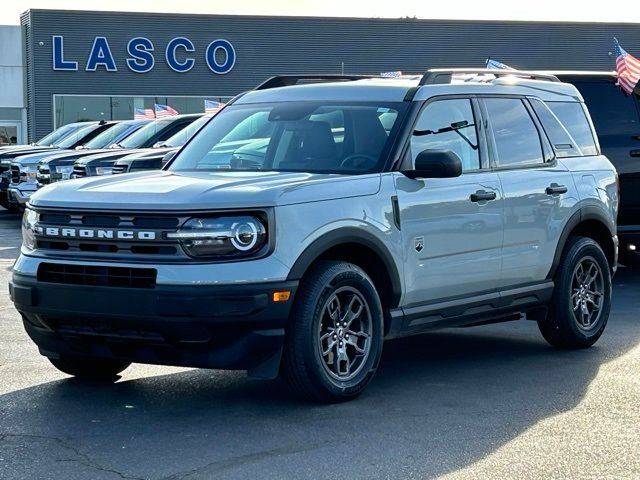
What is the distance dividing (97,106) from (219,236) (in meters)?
42.4

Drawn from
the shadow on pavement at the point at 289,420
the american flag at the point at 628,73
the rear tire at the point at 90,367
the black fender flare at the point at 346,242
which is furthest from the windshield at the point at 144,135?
the black fender flare at the point at 346,242

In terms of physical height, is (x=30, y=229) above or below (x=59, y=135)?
above

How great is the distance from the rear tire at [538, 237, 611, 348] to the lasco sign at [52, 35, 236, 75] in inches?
1594

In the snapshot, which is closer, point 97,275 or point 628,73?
point 97,275

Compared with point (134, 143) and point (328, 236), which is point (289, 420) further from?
point (134, 143)

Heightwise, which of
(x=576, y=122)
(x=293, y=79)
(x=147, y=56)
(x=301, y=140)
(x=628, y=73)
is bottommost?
(x=301, y=140)

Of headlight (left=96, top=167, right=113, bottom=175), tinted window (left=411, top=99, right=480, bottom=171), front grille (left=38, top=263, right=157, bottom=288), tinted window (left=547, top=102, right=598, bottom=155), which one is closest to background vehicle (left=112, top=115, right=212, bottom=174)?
headlight (left=96, top=167, right=113, bottom=175)

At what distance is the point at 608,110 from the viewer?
12820mm

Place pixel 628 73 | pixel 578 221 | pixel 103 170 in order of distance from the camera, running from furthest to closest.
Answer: pixel 103 170, pixel 628 73, pixel 578 221

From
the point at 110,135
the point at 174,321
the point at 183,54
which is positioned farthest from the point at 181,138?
the point at 183,54

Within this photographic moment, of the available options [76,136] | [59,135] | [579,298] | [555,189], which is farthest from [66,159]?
[555,189]

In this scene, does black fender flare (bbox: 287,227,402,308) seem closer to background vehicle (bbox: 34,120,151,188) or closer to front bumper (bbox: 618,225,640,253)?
front bumper (bbox: 618,225,640,253)

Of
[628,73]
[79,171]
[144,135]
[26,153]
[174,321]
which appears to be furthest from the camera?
[26,153]

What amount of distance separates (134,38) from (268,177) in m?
42.4
